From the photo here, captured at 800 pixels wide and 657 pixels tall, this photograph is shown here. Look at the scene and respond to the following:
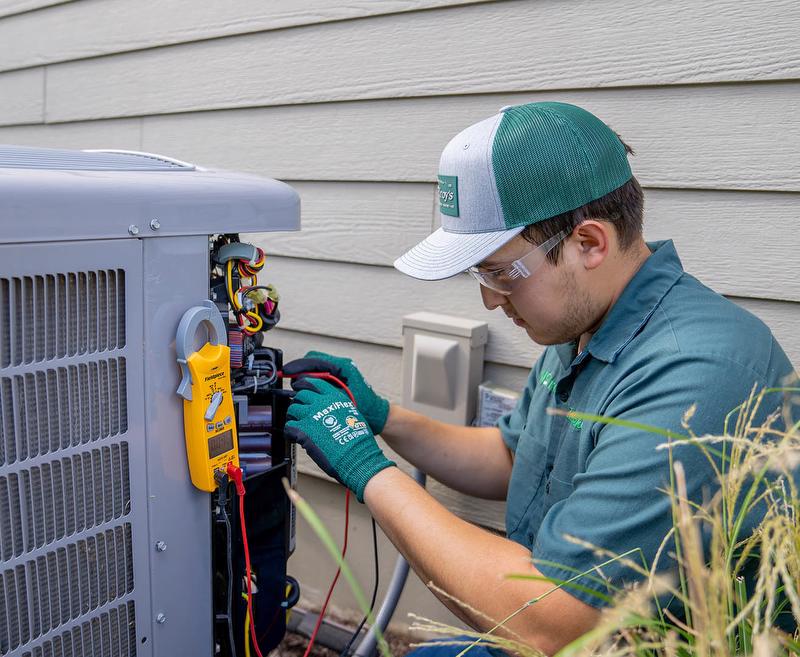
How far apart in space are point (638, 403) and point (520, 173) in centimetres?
43

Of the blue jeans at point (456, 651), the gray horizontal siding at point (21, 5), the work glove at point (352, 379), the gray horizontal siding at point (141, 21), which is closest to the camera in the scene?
the blue jeans at point (456, 651)

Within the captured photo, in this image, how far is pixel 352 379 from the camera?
160 centimetres

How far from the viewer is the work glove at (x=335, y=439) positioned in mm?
1328

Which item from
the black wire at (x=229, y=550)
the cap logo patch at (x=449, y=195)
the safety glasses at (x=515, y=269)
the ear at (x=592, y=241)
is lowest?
the black wire at (x=229, y=550)

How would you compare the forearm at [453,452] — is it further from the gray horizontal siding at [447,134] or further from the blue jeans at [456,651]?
the gray horizontal siding at [447,134]

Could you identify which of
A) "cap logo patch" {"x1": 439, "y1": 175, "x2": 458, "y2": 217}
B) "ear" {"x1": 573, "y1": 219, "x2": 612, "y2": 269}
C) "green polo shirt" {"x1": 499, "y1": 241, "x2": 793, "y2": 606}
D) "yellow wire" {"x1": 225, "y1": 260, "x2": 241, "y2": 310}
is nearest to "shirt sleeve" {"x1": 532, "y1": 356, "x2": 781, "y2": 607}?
"green polo shirt" {"x1": 499, "y1": 241, "x2": 793, "y2": 606}

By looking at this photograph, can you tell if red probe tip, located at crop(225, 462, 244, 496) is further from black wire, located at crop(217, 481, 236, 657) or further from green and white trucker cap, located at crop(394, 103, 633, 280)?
green and white trucker cap, located at crop(394, 103, 633, 280)

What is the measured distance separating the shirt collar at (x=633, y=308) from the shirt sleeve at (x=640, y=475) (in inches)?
4.7

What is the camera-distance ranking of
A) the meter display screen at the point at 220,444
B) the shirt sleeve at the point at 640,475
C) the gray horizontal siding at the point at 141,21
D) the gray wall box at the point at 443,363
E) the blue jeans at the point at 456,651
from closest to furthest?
the shirt sleeve at the point at 640,475
the meter display screen at the point at 220,444
the blue jeans at the point at 456,651
the gray wall box at the point at 443,363
the gray horizontal siding at the point at 141,21

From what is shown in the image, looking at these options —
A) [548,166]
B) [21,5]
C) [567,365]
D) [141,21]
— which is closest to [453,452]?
[567,365]

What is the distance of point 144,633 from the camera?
1143 millimetres

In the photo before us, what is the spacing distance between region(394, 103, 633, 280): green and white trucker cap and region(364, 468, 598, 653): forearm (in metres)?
0.41

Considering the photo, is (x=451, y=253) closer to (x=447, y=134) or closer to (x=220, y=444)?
(x=220, y=444)

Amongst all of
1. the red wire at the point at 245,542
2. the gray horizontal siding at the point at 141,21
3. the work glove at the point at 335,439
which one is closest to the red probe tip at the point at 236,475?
the red wire at the point at 245,542
